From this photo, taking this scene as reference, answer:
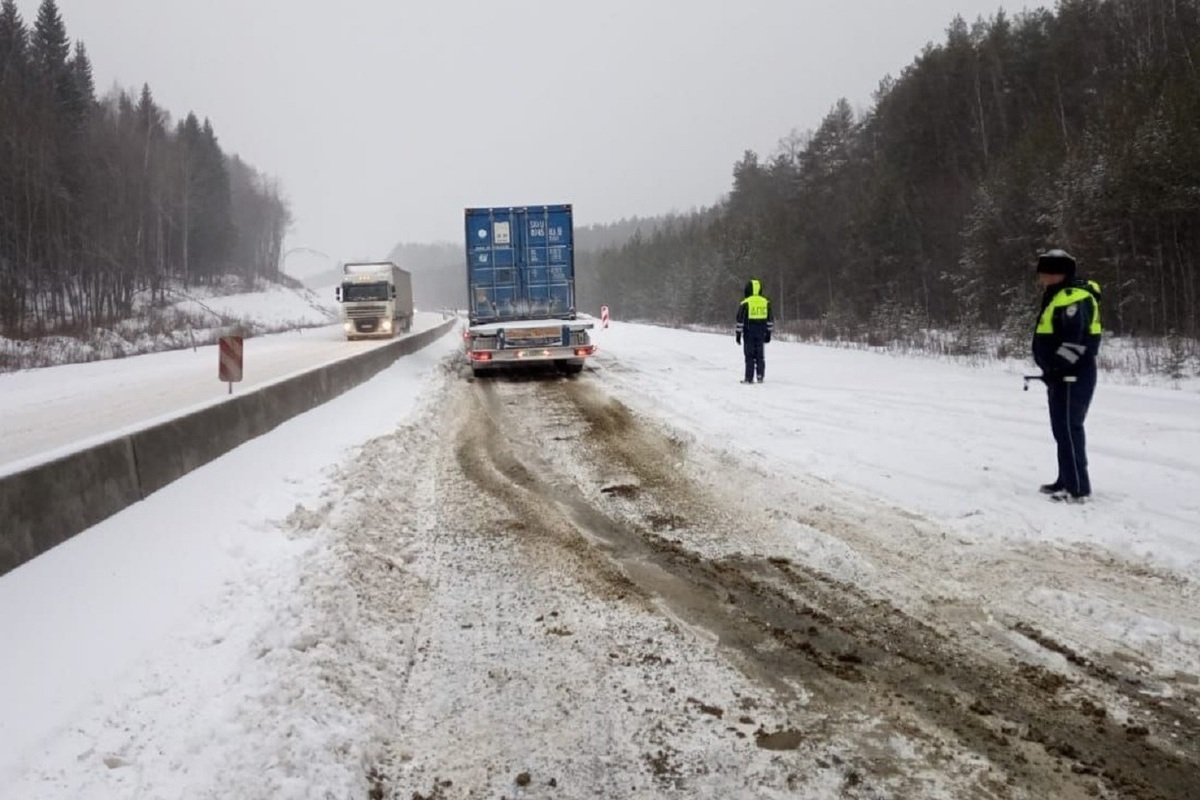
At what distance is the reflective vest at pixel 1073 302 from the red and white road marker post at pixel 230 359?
30.3 feet

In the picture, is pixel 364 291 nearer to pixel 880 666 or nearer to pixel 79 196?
pixel 79 196

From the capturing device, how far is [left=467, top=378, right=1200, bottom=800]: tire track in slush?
2518mm

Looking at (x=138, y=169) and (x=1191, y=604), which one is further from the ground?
(x=138, y=169)

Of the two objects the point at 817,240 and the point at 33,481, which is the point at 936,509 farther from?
the point at 817,240

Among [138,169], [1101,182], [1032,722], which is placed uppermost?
[138,169]

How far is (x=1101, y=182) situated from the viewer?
1144 inches

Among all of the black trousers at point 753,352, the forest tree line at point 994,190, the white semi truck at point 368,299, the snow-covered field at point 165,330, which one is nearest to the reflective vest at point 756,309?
the black trousers at point 753,352

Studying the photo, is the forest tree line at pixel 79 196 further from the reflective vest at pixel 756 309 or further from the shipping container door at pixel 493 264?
the reflective vest at pixel 756 309

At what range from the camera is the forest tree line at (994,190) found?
94.0ft

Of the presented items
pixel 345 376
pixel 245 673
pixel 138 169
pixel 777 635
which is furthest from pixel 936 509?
pixel 138 169

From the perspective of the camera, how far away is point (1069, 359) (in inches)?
217

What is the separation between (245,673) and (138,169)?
224ft

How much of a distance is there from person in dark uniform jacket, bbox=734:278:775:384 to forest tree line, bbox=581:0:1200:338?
13.5 metres

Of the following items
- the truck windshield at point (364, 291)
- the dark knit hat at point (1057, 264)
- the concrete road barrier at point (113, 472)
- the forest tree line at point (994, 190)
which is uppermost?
the forest tree line at point (994, 190)
